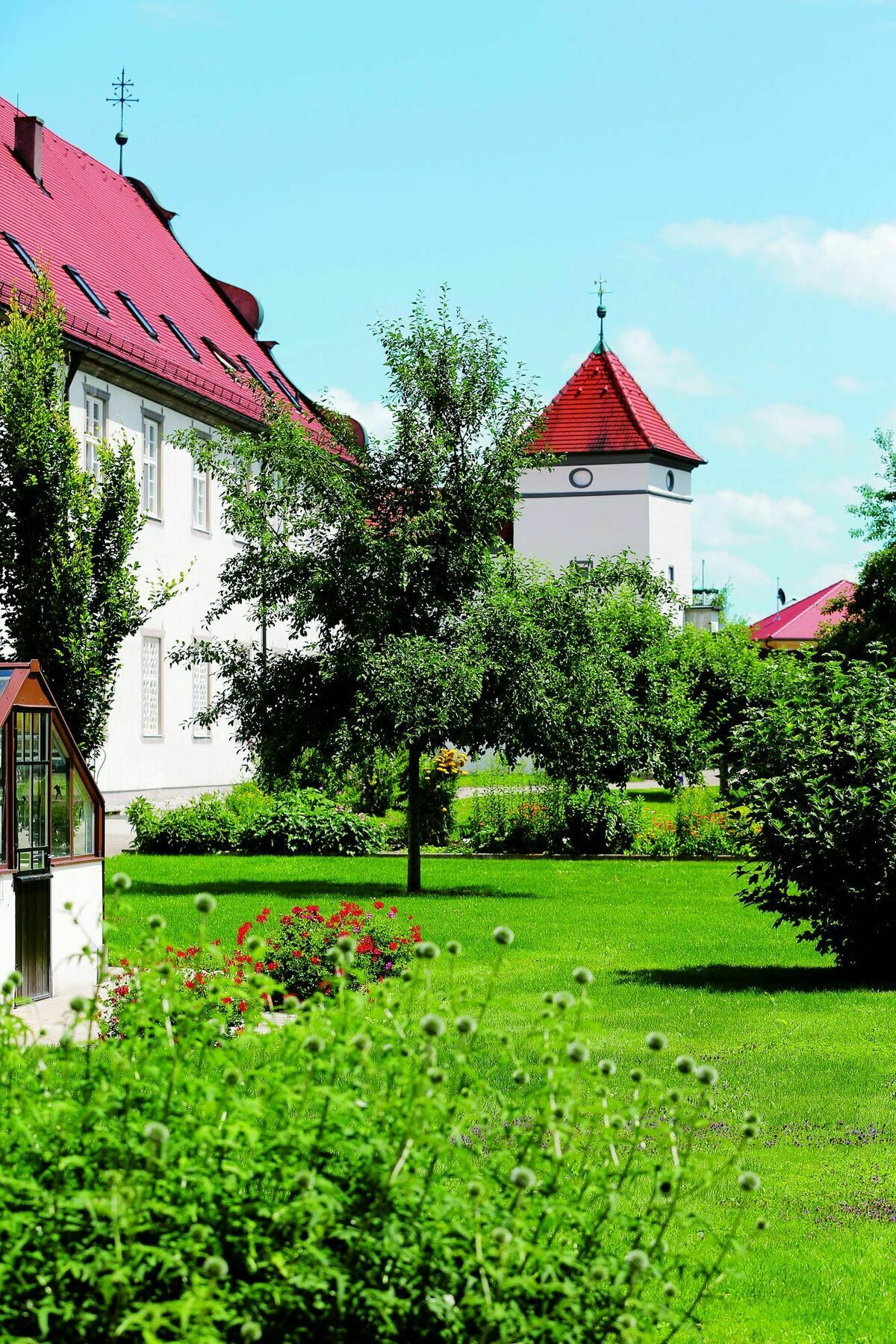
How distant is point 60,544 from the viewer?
16656 millimetres

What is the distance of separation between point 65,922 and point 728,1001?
5.18m

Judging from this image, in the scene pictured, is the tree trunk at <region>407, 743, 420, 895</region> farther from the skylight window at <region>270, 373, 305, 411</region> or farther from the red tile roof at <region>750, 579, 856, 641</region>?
the red tile roof at <region>750, 579, 856, 641</region>

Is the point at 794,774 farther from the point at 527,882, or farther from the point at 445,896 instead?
the point at 527,882

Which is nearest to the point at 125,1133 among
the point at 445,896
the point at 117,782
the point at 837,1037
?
the point at 837,1037

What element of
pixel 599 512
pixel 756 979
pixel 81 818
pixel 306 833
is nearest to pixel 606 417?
pixel 599 512

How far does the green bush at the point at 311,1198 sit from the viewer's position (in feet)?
9.28

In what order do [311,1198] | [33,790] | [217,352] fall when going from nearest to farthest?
[311,1198] → [33,790] → [217,352]

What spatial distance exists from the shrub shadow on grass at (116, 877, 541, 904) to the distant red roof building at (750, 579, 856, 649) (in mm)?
71224

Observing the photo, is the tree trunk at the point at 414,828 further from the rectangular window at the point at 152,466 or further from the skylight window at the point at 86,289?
the skylight window at the point at 86,289

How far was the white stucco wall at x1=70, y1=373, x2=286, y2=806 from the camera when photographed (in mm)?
31719

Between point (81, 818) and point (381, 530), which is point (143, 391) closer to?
point (381, 530)

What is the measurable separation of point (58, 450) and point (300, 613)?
17.0 ft

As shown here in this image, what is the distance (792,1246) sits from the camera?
20.5 feet

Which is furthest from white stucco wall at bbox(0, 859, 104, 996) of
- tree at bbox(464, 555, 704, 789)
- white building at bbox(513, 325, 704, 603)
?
white building at bbox(513, 325, 704, 603)
